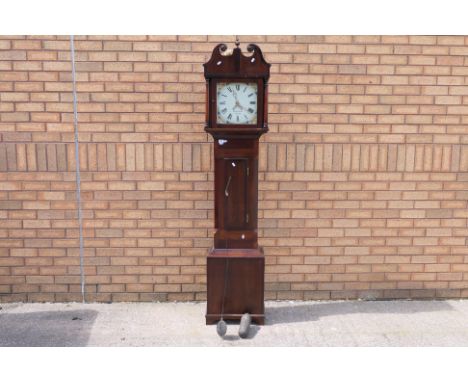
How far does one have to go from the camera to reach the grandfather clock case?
3945mm

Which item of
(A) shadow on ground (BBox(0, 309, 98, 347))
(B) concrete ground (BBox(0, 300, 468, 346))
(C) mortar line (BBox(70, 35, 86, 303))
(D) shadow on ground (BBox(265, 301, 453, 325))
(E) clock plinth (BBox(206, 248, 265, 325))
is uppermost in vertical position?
(C) mortar line (BBox(70, 35, 86, 303))

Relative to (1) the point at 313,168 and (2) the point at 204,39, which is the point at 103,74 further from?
(1) the point at 313,168

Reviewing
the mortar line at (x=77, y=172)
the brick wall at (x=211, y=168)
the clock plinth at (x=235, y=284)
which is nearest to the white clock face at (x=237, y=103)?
the brick wall at (x=211, y=168)

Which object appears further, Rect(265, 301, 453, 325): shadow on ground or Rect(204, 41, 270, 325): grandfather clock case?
Rect(265, 301, 453, 325): shadow on ground

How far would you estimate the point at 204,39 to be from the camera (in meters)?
4.60

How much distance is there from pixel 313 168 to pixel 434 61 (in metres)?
1.57

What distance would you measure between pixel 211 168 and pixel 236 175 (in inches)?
25.5

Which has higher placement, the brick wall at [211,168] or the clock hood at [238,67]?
the clock hood at [238,67]

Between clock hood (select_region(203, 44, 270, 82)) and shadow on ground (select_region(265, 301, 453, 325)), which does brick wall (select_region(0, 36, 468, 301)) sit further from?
clock hood (select_region(203, 44, 270, 82))

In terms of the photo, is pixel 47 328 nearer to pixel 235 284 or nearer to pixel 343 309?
pixel 235 284

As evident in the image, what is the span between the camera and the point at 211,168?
474 centimetres

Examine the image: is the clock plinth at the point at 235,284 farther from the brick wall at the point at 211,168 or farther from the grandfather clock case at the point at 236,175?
the brick wall at the point at 211,168


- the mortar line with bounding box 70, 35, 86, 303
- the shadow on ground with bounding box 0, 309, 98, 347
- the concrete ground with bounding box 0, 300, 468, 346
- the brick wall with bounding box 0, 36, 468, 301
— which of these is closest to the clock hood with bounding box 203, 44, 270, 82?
the brick wall with bounding box 0, 36, 468, 301

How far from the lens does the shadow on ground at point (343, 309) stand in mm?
4516
